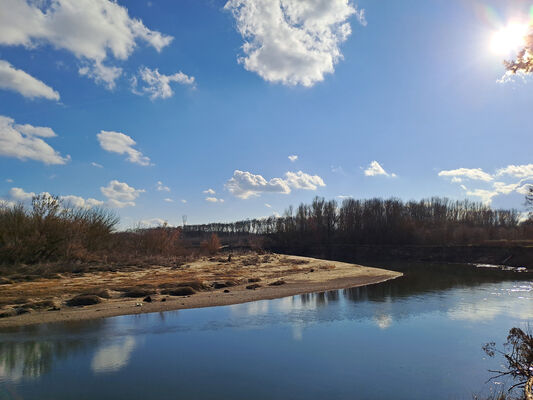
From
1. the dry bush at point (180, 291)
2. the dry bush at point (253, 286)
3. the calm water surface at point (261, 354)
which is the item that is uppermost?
the dry bush at point (180, 291)

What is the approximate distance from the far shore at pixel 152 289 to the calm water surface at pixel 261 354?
1.44 m

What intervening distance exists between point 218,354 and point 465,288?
26.1 metres

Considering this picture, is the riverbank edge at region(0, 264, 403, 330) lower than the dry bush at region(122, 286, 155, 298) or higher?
lower

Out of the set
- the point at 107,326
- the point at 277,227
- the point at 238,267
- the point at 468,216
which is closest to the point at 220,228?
the point at 277,227

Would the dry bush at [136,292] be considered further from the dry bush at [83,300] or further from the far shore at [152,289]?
the dry bush at [83,300]

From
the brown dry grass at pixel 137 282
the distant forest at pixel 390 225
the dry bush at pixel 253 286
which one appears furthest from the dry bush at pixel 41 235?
the distant forest at pixel 390 225

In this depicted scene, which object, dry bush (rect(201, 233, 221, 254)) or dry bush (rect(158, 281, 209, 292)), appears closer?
dry bush (rect(158, 281, 209, 292))

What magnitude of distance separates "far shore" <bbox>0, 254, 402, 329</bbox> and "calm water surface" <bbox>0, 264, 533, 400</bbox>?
1439 mm

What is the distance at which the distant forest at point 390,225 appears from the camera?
83188 millimetres

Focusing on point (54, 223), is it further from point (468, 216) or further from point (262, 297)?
point (468, 216)

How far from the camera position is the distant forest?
8319 cm

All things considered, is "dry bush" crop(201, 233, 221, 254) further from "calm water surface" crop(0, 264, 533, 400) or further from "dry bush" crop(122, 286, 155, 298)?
"calm water surface" crop(0, 264, 533, 400)

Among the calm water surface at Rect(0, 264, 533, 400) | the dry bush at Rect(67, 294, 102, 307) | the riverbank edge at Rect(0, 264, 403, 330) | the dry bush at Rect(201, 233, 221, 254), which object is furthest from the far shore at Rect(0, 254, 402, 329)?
the dry bush at Rect(201, 233, 221, 254)

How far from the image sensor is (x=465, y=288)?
1188 inches
